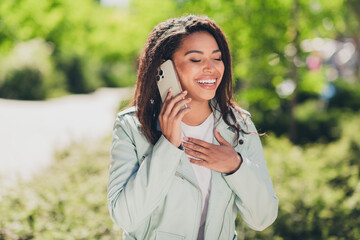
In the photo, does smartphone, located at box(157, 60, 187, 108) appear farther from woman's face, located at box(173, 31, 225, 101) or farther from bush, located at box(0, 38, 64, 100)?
bush, located at box(0, 38, 64, 100)

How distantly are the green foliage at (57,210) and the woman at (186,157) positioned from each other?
1.75m

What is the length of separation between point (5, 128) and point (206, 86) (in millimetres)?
10747

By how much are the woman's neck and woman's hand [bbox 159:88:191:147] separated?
26 centimetres

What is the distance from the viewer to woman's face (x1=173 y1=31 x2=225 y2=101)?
182 centimetres

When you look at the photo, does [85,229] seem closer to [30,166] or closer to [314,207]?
[314,207]

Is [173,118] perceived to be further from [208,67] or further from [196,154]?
[208,67]

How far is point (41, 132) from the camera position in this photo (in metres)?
11.2

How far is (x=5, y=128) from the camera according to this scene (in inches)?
445

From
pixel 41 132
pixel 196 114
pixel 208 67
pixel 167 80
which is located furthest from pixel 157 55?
pixel 41 132

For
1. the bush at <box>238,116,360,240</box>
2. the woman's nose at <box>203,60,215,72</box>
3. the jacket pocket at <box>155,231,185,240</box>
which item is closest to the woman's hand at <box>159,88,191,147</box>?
the woman's nose at <box>203,60,215,72</box>

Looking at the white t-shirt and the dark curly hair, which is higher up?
the dark curly hair

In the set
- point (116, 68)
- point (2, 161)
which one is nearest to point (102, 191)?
point (2, 161)

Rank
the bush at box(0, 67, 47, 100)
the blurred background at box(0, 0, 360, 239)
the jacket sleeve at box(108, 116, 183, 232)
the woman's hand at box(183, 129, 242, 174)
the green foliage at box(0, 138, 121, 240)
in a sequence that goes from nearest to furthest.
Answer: the jacket sleeve at box(108, 116, 183, 232)
the woman's hand at box(183, 129, 242, 174)
the green foliage at box(0, 138, 121, 240)
the blurred background at box(0, 0, 360, 239)
the bush at box(0, 67, 47, 100)

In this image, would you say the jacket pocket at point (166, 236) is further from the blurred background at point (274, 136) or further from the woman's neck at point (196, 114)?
the blurred background at point (274, 136)
